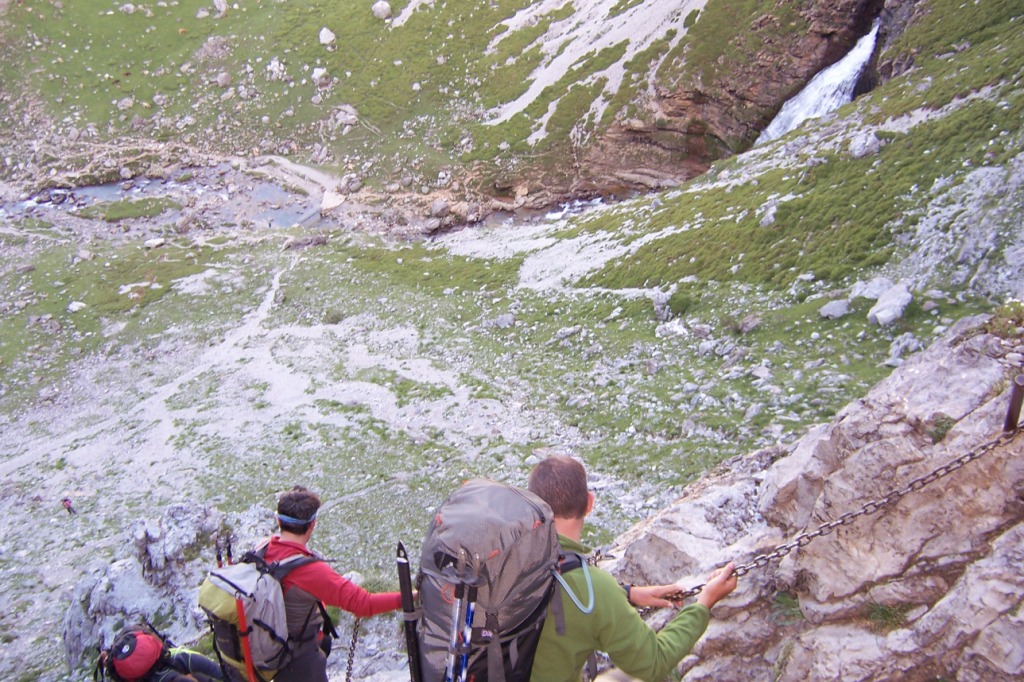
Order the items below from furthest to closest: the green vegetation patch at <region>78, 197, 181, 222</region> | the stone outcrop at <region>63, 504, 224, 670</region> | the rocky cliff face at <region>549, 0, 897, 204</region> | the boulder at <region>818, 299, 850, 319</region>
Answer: the green vegetation patch at <region>78, 197, 181, 222</region>, the rocky cliff face at <region>549, 0, 897, 204</region>, the boulder at <region>818, 299, 850, 319</region>, the stone outcrop at <region>63, 504, 224, 670</region>

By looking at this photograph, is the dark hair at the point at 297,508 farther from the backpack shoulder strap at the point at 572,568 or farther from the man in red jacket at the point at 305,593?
the backpack shoulder strap at the point at 572,568

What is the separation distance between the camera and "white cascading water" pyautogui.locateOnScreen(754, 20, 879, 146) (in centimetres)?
4144

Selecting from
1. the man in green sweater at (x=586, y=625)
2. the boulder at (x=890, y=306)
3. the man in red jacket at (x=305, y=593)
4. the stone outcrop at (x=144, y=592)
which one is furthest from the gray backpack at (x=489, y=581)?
the boulder at (x=890, y=306)

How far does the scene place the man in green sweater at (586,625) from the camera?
4402 millimetres

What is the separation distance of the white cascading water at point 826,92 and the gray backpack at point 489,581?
42.7 metres

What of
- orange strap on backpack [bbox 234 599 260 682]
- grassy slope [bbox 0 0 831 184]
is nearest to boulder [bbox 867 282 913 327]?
orange strap on backpack [bbox 234 599 260 682]

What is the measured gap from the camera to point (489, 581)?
4227 millimetres

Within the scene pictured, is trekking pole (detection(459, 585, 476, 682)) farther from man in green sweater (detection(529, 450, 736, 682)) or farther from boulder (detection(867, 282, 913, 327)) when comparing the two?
boulder (detection(867, 282, 913, 327))

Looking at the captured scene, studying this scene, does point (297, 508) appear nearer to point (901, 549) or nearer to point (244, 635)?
point (244, 635)

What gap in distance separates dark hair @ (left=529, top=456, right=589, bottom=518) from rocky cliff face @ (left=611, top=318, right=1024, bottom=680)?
240 cm

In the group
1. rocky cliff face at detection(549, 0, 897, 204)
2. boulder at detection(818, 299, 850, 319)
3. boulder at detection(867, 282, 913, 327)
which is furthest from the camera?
rocky cliff face at detection(549, 0, 897, 204)

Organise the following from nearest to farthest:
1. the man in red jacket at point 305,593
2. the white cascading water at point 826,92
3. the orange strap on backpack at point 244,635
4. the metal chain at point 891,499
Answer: the metal chain at point 891,499
the orange strap on backpack at point 244,635
the man in red jacket at point 305,593
the white cascading water at point 826,92

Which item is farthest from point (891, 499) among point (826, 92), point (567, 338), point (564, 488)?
A: point (826, 92)

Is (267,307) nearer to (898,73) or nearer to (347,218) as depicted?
(347,218)
